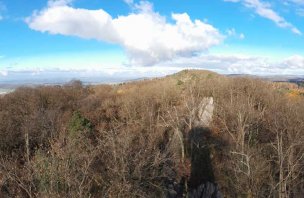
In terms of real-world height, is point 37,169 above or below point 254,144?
above

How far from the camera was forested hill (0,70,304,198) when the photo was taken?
24219mm

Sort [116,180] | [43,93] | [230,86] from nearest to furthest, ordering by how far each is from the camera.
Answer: [116,180] → [230,86] → [43,93]

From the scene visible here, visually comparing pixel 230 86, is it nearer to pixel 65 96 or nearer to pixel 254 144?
pixel 254 144

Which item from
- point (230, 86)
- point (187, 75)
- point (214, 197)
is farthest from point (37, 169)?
point (187, 75)

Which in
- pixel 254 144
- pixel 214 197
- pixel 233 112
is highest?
pixel 233 112

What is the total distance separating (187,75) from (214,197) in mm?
44373

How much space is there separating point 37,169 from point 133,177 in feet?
29.9

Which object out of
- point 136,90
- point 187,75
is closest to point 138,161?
point 136,90

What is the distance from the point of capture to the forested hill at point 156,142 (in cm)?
2422

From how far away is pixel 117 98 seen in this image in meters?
68.2

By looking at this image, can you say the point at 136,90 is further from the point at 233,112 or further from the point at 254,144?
the point at 254,144

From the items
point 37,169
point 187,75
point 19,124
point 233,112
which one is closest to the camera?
point 37,169

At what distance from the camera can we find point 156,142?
50.3 metres

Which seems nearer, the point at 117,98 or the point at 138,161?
the point at 138,161
